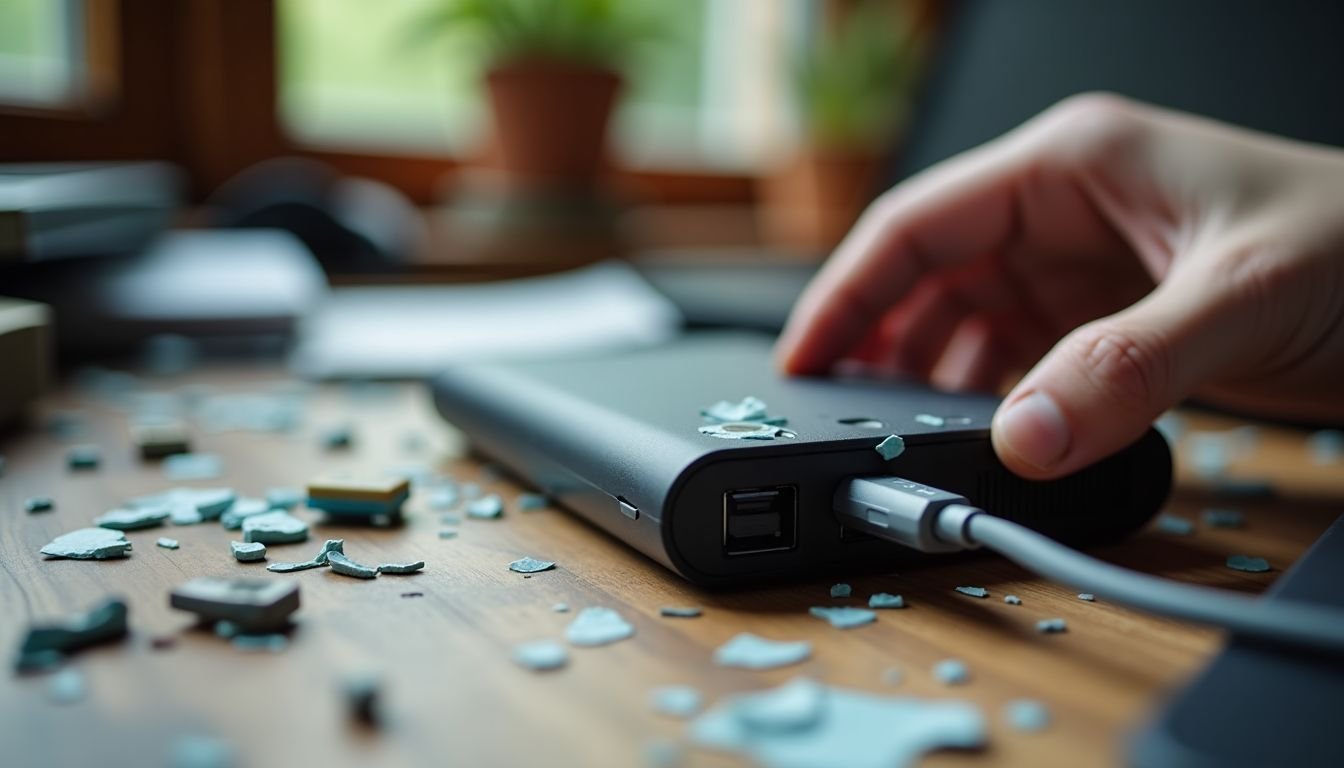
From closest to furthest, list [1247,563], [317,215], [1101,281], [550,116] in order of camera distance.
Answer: [1247,563], [1101,281], [317,215], [550,116]

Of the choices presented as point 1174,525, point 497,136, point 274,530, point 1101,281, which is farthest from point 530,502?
point 497,136

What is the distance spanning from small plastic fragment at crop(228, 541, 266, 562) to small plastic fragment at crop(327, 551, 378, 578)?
1.4 inches

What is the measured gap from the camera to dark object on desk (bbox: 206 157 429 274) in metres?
1.49

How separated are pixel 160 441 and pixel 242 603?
13.1 inches

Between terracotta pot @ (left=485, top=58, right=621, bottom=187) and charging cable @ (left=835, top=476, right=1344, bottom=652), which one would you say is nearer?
charging cable @ (left=835, top=476, right=1344, bottom=652)

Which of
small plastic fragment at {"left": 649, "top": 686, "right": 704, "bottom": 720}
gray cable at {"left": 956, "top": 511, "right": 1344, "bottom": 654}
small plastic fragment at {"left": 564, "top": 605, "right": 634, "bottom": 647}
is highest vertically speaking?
gray cable at {"left": 956, "top": 511, "right": 1344, "bottom": 654}

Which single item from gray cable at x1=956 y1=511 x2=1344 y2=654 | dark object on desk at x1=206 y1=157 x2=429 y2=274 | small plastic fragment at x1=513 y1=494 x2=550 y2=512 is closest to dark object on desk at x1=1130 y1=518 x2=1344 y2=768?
gray cable at x1=956 y1=511 x2=1344 y2=654

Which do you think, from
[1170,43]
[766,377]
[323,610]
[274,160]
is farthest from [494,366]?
[274,160]

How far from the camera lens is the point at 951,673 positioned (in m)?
0.36

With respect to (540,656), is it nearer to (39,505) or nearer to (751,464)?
(751,464)

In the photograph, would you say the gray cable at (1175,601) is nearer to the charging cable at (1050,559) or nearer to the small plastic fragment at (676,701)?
the charging cable at (1050,559)

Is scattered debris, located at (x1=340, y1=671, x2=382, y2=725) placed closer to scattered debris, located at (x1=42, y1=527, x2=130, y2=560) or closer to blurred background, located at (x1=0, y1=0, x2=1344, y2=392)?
scattered debris, located at (x1=42, y1=527, x2=130, y2=560)

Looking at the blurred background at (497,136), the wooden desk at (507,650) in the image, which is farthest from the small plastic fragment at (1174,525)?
the blurred background at (497,136)

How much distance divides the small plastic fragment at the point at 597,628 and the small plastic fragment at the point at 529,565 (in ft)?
0.19
